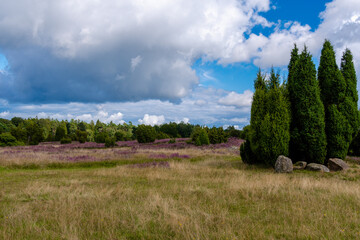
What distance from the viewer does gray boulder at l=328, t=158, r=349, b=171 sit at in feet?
45.8

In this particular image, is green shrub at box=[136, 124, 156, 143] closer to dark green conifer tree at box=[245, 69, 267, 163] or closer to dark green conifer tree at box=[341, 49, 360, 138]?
dark green conifer tree at box=[245, 69, 267, 163]

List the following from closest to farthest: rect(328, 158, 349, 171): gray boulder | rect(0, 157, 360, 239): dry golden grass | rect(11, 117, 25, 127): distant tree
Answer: rect(0, 157, 360, 239): dry golden grass < rect(328, 158, 349, 171): gray boulder < rect(11, 117, 25, 127): distant tree

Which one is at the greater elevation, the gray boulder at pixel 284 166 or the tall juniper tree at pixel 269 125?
the tall juniper tree at pixel 269 125

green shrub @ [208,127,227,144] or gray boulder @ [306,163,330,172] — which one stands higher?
green shrub @ [208,127,227,144]

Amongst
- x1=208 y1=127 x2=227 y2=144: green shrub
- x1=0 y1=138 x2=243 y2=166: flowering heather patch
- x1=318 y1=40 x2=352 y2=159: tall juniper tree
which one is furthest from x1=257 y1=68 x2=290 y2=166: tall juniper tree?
x1=208 y1=127 x2=227 y2=144: green shrub

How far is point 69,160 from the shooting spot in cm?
1912

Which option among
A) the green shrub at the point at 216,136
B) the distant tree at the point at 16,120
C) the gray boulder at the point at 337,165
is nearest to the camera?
the gray boulder at the point at 337,165

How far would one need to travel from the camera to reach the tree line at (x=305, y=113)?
14.7 meters

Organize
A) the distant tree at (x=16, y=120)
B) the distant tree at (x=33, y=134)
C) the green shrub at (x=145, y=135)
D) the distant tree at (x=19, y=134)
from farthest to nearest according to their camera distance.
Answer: the distant tree at (x=16, y=120), the distant tree at (x=33, y=134), the distant tree at (x=19, y=134), the green shrub at (x=145, y=135)

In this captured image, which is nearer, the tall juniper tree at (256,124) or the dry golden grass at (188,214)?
the dry golden grass at (188,214)

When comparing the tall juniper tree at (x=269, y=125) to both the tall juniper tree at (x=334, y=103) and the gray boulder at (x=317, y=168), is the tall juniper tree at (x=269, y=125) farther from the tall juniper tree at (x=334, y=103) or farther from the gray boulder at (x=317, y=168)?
the tall juniper tree at (x=334, y=103)

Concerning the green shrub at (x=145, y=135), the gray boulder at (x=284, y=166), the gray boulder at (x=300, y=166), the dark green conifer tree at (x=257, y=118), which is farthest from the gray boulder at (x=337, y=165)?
the green shrub at (x=145, y=135)

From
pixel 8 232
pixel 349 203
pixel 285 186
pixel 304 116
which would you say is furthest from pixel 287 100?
pixel 8 232

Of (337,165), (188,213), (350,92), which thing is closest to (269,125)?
(337,165)
